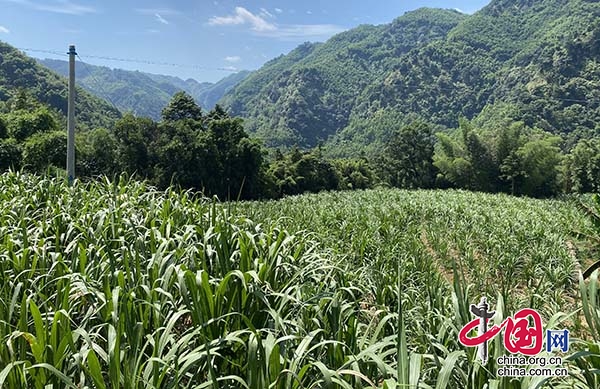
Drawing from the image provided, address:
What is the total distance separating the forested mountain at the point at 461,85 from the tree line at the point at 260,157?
22.4 metres

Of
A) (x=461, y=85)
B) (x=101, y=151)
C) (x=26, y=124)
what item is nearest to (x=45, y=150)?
(x=26, y=124)

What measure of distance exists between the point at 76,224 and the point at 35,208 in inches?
50.3

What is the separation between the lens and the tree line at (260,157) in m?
21.6

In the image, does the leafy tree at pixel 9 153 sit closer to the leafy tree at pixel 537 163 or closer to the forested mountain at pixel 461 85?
the leafy tree at pixel 537 163

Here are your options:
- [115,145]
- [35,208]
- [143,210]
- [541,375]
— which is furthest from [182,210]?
[115,145]

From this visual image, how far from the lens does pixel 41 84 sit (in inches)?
1689

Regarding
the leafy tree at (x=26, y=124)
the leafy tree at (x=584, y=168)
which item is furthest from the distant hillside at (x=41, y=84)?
the leafy tree at (x=584, y=168)

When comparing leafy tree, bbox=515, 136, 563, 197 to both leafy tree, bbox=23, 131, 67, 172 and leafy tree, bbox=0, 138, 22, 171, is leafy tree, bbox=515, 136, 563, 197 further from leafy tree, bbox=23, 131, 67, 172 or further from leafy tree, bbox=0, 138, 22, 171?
leafy tree, bbox=0, 138, 22, 171

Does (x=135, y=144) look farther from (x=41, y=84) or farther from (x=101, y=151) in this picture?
(x=41, y=84)

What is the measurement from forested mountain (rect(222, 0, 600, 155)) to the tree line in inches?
882

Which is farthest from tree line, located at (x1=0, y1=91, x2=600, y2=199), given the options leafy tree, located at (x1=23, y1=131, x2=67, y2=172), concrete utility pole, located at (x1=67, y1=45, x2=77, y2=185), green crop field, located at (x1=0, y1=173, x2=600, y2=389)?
green crop field, located at (x1=0, y1=173, x2=600, y2=389)

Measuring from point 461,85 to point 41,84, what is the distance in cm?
6612

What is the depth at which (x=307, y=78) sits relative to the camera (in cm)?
10625

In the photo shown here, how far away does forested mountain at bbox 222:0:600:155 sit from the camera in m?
55.6
